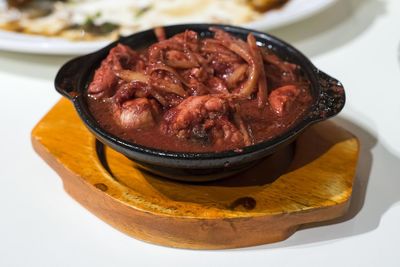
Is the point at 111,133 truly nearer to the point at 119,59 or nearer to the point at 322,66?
the point at 119,59

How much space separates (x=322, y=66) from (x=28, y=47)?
132 cm

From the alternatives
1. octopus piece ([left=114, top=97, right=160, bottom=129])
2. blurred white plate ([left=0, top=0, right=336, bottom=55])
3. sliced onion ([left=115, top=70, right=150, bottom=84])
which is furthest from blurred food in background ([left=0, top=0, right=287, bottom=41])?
octopus piece ([left=114, top=97, right=160, bottom=129])

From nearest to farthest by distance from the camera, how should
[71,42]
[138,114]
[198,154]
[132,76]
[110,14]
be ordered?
[198,154]
[138,114]
[132,76]
[71,42]
[110,14]

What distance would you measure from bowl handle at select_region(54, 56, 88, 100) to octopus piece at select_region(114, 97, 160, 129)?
181mm

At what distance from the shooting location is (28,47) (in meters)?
2.41

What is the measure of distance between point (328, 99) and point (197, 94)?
0.39m

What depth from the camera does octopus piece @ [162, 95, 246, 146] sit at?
59.2 inches

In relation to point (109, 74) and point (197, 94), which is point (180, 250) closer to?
point (197, 94)

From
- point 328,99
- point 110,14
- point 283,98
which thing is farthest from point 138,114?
point 110,14

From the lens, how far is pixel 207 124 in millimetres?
1510

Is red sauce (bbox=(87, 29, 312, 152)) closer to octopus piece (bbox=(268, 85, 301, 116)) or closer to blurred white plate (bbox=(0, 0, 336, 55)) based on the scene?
octopus piece (bbox=(268, 85, 301, 116))

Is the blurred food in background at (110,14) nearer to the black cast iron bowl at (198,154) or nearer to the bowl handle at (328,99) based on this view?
the black cast iron bowl at (198,154)

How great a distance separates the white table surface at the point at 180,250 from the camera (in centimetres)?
154

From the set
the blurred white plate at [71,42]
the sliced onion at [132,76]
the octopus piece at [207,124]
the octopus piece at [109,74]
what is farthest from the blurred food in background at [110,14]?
the octopus piece at [207,124]
